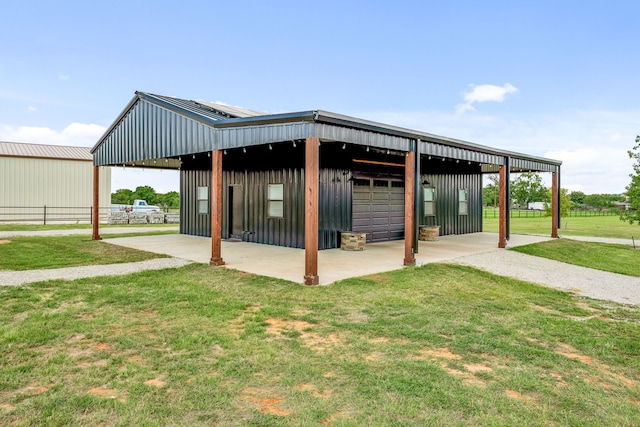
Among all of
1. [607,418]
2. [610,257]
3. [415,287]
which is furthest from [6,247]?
[610,257]

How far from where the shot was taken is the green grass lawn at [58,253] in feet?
29.0

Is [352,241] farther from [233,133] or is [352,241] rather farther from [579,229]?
[579,229]

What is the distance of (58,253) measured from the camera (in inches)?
413

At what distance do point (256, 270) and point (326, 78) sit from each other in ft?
60.6

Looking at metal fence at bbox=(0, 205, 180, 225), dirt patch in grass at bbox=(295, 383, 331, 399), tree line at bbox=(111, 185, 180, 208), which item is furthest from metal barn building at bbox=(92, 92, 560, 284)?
tree line at bbox=(111, 185, 180, 208)

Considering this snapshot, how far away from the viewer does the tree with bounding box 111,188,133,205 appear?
4746 centimetres

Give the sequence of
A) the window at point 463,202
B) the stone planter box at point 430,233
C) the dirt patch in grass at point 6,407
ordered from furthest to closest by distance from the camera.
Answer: the window at point 463,202
the stone planter box at point 430,233
the dirt patch in grass at point 6,407

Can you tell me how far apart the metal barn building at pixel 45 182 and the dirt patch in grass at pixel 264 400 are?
2644cm

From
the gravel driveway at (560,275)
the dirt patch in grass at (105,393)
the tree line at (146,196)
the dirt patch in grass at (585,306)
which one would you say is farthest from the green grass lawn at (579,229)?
the tree line at (146,196)

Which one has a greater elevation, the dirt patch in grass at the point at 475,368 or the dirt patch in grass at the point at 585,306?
the dirt patch in grass at the point at 475,368

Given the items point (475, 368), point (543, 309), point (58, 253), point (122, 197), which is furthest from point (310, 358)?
point (122, 197)

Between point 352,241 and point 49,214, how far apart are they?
855 inches

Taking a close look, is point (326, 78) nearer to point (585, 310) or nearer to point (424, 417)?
point (585, 310)

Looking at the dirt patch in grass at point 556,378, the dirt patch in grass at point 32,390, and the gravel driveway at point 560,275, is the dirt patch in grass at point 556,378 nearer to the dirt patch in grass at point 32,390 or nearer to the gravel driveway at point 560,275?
the dirt patch in grass at point 32,390
